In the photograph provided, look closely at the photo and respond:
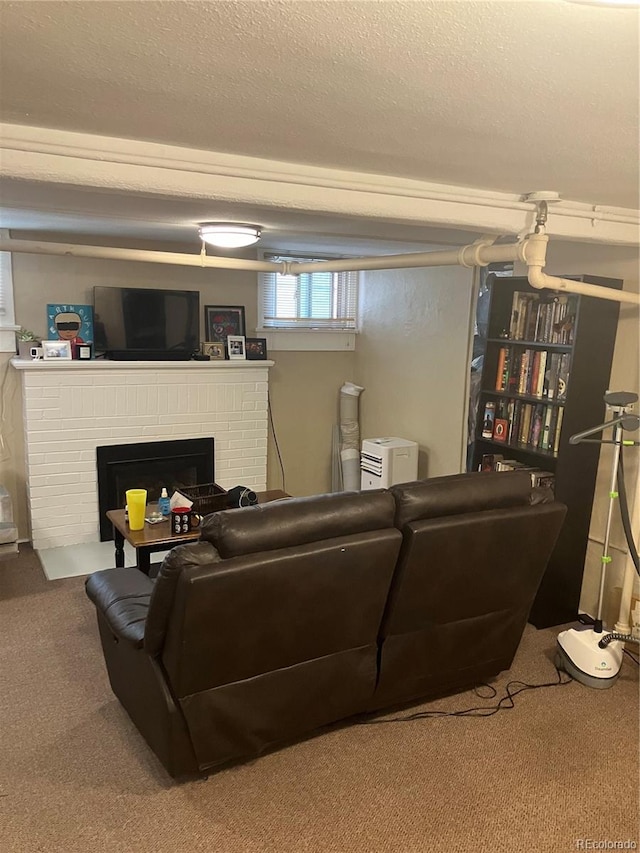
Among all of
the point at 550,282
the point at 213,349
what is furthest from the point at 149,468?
the point at 550,282

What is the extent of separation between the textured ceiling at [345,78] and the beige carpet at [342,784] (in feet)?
7.17

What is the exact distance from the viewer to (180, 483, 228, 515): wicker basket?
351 centimetres

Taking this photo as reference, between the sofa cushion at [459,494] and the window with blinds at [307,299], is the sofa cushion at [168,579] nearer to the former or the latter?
the sofa cushion at [459,494]

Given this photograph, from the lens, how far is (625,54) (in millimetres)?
1189

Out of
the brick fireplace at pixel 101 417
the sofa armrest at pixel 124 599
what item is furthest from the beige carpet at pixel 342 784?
the brick fireplace at pixel 101 417

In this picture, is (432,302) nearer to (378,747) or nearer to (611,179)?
(611,179)

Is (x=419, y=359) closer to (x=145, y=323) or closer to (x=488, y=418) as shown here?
(x=488, y=418)

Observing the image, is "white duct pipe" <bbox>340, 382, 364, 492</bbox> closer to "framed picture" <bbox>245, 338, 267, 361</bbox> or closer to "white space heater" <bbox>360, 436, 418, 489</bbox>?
"white space heater" <bbox>360, 436, 418, 489</bbox>

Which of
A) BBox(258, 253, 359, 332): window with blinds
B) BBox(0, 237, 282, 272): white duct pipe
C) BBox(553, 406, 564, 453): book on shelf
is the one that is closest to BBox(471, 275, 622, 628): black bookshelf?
BBox(553, 406, 564, 453): book on shelf

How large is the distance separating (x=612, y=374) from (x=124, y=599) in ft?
8.87

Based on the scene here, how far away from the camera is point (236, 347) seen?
16.5 feet

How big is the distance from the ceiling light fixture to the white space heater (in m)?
1.82

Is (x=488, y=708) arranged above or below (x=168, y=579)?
below

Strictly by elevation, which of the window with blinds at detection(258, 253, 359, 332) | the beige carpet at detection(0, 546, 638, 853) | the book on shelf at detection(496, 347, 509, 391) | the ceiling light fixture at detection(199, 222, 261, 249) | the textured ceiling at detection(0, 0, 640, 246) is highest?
the textured ceiling at detection(0, 0, 640, 246)
